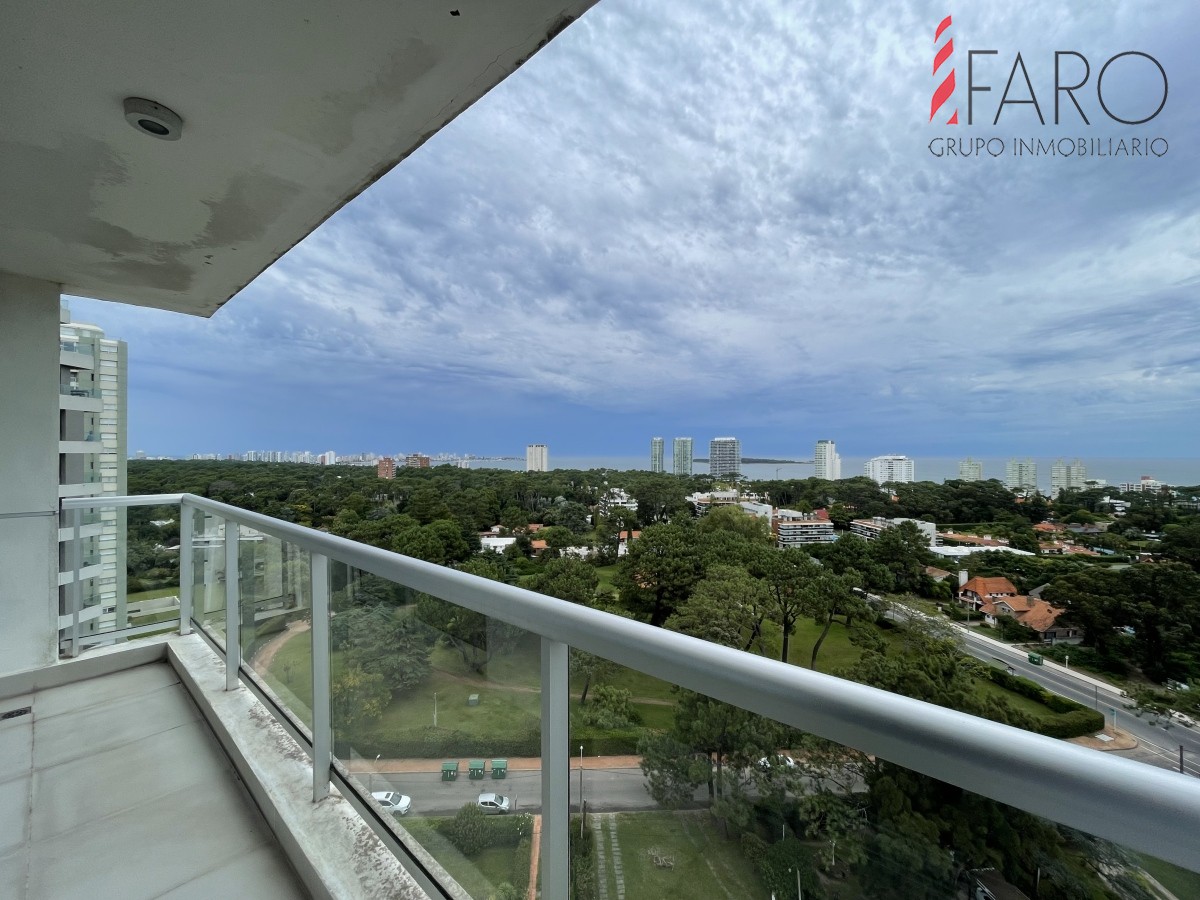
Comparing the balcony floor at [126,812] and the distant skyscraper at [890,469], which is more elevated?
the distant skyscraper at [890,469]

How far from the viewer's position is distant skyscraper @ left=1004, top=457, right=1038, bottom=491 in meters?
15.9

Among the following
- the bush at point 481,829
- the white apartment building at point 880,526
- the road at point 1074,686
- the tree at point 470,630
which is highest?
the tree at point 470,630

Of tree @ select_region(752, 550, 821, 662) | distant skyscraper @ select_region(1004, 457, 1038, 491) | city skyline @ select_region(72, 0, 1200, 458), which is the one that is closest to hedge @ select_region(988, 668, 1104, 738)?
tree @ select_region(752, 550, 821, 662)

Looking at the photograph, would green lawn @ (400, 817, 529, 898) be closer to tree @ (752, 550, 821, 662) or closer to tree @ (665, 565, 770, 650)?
tree @ (665, 565, 770, 650)

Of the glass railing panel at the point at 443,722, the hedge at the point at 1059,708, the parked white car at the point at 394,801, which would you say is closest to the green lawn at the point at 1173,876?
the glass railing panel at the point at 443,722

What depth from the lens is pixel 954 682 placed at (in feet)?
29.3

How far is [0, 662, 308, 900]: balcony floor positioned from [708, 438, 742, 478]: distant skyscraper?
30.2 m

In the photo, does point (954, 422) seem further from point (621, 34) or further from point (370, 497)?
point (370, 497)

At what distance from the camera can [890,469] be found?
2258 centimetres

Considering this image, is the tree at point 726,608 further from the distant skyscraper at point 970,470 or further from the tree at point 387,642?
the tree at point 387,642

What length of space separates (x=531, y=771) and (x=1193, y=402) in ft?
85.3

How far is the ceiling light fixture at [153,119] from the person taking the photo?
1418 millimetres

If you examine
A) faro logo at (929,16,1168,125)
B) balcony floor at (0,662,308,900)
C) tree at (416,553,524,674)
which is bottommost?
balcony floor at (0,662,308,900)

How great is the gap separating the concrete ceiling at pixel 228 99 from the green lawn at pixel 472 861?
1.82 metres
